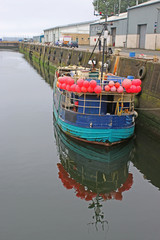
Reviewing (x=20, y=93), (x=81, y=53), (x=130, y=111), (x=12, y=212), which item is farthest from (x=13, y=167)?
(x=81, y=53)

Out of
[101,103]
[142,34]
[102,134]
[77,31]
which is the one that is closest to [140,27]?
[142,34]

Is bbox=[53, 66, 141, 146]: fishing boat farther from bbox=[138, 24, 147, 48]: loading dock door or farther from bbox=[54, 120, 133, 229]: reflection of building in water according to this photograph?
bbox=[138, 24, 147, 48]: loading dock door

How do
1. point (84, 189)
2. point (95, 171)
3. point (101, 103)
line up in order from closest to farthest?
1. point (84, 189)
2. point (95, 171)
3. point (101, 103)

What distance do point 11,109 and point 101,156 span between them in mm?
11188

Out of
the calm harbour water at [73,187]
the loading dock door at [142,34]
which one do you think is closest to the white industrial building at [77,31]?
the loading dock door at [142,34]

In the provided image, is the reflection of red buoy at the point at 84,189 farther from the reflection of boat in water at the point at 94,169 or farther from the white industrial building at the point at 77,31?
the white industrial building at the point at 77,31

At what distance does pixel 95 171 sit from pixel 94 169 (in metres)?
0.18

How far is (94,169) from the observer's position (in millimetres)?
12477

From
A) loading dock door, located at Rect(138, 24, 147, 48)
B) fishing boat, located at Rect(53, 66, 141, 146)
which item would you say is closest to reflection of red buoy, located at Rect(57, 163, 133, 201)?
fishing boat, located at Rect(53, 66, 141, 146)

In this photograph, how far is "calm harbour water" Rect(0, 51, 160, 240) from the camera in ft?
27.2

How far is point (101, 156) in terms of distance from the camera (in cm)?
1347

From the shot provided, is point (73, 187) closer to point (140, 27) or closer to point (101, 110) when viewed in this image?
point (101, 110)

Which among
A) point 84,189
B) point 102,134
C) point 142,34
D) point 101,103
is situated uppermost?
point 142,34

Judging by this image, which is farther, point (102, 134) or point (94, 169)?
point (102, 134)
